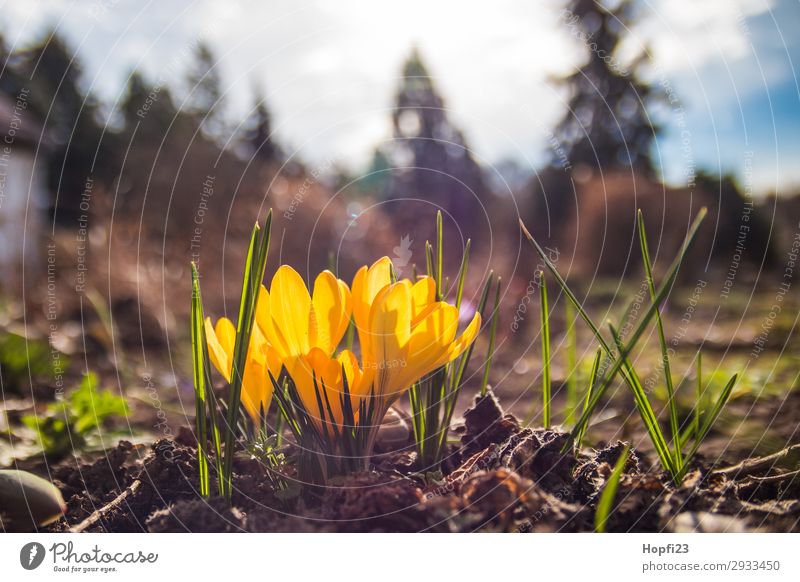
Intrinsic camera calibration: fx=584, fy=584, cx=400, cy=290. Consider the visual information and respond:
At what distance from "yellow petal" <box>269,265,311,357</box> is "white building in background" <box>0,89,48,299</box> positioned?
3.14m

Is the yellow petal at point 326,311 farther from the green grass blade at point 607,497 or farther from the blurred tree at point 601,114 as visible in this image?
the blurred tree at point 601,114

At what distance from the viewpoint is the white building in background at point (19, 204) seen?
3.73 m

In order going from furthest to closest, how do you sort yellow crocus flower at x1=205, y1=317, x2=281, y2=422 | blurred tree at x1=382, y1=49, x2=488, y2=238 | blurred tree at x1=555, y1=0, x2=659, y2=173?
blurred tree at x1=555, y1=0, x2=659, y2=173 < blurred tree at x1=382, y1=49, x2=488, y2=238 < yellow crocus flower at x1=205, y1=317, x2=281, y2=422

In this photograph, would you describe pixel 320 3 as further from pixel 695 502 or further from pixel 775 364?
pixel 775 364

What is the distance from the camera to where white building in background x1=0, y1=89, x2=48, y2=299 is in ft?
12.2

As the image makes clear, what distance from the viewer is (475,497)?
54 centimetres

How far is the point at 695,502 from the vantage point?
614 millimetres

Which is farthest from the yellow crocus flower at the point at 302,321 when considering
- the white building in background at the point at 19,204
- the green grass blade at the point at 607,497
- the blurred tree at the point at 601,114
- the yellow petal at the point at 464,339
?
the white building in background at the point at 19,204

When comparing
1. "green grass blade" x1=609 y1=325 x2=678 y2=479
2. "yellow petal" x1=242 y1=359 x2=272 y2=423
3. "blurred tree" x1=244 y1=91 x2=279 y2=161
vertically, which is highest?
"blurred tree" x1=244 y1=91 x2=279 y2=161

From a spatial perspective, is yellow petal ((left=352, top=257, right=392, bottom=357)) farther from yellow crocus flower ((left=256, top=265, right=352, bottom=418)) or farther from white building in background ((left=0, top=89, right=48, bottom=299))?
white building in background ((left=0, top=89, right=48, bottom=299))

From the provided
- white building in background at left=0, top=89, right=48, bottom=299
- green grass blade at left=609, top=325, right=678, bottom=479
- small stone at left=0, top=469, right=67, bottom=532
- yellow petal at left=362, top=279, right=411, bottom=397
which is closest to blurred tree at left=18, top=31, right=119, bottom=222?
white building in background at left=0, top=89, right=48, bottom=299

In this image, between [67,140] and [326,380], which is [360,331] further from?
[67,140]

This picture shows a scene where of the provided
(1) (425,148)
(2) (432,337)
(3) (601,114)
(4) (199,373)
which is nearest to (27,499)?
(4) (199,373)
